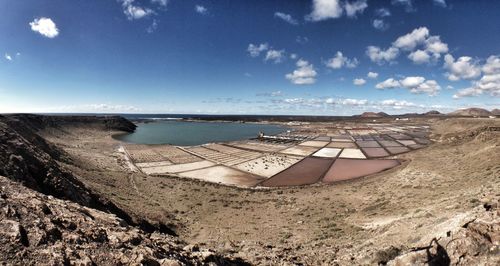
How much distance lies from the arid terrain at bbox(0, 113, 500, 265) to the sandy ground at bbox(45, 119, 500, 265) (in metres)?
0.07

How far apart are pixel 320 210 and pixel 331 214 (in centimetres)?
138

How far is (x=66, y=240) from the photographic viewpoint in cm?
684

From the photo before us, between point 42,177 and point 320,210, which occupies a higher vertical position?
point 42,177

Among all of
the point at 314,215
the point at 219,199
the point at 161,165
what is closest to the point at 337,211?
the point at 314,215

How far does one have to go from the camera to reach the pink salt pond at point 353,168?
35.6 m

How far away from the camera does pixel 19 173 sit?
12289mm

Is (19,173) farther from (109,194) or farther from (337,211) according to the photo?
(337,211)

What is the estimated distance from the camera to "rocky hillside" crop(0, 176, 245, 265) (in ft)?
19.6

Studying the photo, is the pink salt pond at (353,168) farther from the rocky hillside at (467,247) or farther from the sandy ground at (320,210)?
the rocky hillside at (467,247)

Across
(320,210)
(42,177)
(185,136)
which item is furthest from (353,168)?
(185,136)

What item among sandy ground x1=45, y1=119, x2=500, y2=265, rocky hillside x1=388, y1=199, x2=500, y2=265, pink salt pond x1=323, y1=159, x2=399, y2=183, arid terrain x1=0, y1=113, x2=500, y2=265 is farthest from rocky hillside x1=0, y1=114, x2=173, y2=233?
pink salt pond x1=323, y1=159, x2=399, y2=183

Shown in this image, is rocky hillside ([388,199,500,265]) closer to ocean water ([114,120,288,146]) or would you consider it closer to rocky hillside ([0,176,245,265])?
rocky hillside ([0,176,245,265])

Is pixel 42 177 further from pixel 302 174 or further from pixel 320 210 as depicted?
pixel 302 174

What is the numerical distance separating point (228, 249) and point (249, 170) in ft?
91.6
